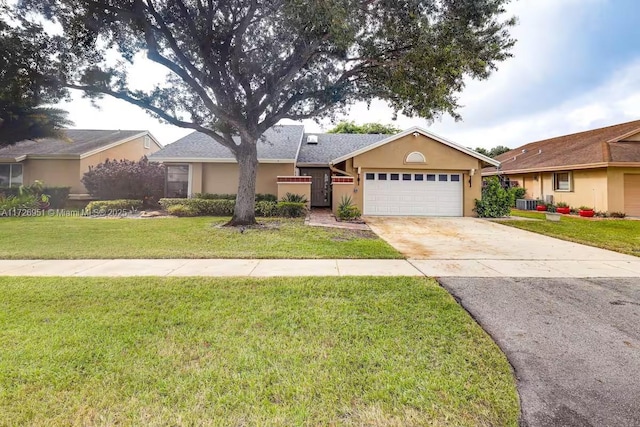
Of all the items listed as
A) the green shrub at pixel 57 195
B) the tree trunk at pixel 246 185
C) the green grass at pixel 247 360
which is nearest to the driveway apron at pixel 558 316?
the green grass at pixel 247 360

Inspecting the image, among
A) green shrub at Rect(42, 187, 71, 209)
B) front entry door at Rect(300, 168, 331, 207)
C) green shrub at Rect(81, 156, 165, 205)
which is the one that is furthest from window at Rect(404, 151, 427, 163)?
green shrub at Rect(42, 187, 71, 209)

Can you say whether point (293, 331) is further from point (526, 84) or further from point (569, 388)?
point (526, 84)

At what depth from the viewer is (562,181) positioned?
1916 centimetres

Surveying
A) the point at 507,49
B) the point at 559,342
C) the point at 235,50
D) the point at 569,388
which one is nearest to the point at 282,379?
the point at 569,388

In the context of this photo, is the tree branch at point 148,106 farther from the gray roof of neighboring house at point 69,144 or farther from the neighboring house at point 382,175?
the gray roof of neighboring house at point 69,144

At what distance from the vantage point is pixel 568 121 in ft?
79.2

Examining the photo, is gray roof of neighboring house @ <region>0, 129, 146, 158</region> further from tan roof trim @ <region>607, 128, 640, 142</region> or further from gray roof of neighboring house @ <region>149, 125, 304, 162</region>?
tan roof trim @ <region>607, 128, 640, 142</region>

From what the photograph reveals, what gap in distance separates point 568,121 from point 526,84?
45.1ft

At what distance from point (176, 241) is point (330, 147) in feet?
44.8

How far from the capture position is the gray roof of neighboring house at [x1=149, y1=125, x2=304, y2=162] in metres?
16.9

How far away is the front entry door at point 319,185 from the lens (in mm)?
19047

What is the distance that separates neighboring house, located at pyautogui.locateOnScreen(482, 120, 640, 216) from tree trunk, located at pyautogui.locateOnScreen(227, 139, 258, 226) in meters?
17.4

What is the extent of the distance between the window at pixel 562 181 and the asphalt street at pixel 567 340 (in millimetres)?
16466

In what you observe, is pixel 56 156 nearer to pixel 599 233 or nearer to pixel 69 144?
pixel 69 144
